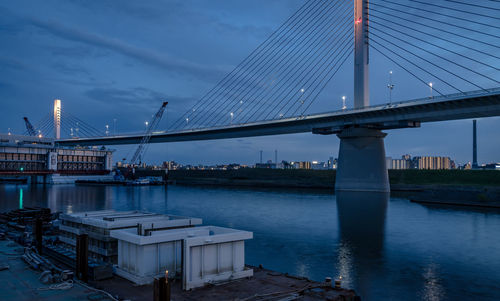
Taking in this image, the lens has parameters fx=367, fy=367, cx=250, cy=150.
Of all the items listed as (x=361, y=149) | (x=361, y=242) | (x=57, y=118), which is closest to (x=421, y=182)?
(x=361, y=149)

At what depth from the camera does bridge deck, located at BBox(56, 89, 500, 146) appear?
45406 millimetres

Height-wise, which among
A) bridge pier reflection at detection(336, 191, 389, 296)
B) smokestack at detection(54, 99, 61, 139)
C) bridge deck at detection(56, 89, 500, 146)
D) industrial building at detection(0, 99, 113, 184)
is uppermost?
smokestack at detection(54, 99, 61, 139)

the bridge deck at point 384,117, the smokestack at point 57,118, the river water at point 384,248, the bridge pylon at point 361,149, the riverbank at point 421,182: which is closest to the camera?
the river water at point 384,248

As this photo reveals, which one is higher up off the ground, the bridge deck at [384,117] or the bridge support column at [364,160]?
the bridge deck at [384,117]

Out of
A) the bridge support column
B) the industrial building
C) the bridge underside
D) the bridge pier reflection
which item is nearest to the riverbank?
the bridge support column

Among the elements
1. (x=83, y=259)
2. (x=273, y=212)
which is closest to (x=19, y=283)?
(x=83, y=259)

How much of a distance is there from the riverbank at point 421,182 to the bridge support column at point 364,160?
233 inches

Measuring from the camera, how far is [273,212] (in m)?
40.9

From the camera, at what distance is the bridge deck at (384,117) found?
45.4m

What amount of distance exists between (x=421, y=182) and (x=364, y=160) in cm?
2932

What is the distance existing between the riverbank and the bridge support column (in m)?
5.92

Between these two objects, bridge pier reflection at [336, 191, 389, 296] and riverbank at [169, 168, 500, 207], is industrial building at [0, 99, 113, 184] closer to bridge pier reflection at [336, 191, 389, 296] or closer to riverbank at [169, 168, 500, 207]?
riverbank at [169, 168, 500, 207]

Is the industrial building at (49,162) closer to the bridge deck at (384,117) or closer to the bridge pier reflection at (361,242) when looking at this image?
the bridge deck at (384,117)

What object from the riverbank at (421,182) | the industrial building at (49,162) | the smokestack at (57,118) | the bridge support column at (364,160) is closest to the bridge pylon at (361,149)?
the bridge support column at (364,160)
